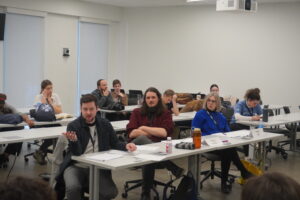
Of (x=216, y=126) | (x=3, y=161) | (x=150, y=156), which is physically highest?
(x=216, y=126)

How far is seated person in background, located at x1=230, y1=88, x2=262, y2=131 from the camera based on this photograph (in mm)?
6784

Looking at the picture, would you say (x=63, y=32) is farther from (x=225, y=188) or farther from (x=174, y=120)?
(x=225, y=188)

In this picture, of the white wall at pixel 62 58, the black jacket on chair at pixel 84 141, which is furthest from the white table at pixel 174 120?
the white wall at pixel 62 58

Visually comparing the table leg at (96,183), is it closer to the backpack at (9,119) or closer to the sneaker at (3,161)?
the backpack at (9,119)

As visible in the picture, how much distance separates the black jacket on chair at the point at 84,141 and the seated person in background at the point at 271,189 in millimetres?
2563

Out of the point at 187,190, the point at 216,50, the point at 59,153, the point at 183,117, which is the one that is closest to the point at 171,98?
the point at 183,117

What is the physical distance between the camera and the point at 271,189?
125cm

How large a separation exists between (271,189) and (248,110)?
5.90 m

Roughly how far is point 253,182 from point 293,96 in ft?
30.8

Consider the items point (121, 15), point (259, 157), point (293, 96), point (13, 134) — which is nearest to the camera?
point (13, 134)

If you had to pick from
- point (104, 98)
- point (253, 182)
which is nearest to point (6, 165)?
point (104, 98)

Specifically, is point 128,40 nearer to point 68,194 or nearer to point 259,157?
point 259,157

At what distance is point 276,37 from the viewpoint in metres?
10.2

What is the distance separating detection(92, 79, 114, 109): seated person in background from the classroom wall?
274 centimetres
